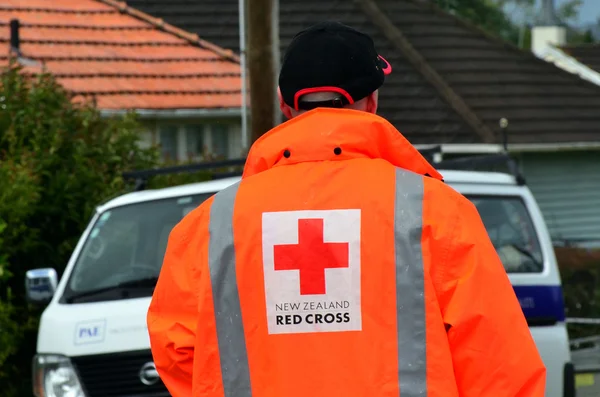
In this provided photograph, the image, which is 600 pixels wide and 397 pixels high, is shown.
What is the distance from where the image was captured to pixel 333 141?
2814 millimetres

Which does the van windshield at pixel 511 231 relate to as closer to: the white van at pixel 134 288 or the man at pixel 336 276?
the white van at pixel 134 288

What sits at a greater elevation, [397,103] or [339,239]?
[397,103]

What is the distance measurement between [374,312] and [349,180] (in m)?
0.29

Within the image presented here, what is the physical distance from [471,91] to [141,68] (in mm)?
5368

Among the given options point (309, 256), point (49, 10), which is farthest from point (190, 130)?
point (309, 256)

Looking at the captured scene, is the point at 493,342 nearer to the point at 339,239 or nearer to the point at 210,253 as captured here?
the point at 339,239

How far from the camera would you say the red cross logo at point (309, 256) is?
2.76 meters

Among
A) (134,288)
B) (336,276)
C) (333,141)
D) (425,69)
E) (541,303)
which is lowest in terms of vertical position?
(541,303)

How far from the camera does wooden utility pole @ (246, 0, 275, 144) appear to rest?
32.9 feet

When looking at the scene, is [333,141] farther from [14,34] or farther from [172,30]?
[172,30]

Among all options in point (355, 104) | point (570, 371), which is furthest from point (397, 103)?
point (355, 104)

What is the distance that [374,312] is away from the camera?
8.89 feet

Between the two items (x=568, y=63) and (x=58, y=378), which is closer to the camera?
(x=58, y=378)

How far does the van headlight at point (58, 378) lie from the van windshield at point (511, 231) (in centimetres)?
237
